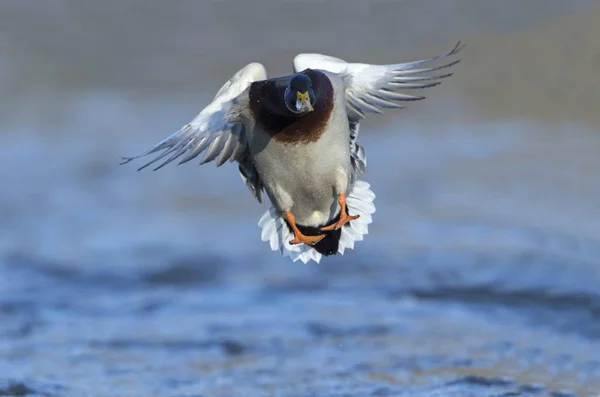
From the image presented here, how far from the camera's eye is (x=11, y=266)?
32.3 ft

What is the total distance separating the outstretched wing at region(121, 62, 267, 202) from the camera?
6.62m

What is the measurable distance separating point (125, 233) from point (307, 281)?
1414 mm

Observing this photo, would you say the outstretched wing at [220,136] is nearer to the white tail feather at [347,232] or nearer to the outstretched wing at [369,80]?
the white tail feather at [347,232]

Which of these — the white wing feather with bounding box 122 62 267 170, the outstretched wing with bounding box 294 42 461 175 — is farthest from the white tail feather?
the outstretched wing with bounding box 294 42 461 175

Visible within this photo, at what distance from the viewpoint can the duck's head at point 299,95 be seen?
614 centimetres

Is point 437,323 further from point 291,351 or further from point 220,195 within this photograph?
point 220,195

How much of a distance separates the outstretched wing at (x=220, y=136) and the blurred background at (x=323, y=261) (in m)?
1.41

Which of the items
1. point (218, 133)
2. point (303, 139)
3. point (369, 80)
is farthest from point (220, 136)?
point (369, 80)

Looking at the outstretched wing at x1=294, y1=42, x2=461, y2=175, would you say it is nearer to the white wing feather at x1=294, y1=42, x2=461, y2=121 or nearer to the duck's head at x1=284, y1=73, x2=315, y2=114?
the white wing feather at x1=294, y1=42, x2=461, y2=121

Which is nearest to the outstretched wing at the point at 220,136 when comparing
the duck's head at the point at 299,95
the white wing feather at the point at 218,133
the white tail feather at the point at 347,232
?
the white wing feather at the point at 218,133

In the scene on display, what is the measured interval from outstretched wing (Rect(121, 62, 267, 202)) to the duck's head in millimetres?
469

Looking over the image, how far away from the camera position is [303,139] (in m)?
6.48

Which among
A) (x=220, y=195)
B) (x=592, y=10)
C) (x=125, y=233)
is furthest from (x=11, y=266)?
(x=592, y=10)

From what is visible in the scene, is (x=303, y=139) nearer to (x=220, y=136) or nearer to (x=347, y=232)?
(x=220, y=136)
